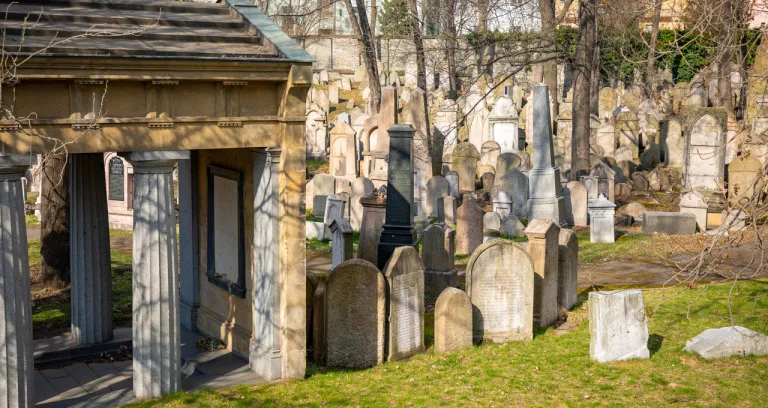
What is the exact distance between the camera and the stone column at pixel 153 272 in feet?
26.6

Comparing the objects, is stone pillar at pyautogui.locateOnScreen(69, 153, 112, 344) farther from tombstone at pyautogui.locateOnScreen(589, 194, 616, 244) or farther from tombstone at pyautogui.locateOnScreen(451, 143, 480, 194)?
tombstone at pyautogui.locateOnScreen(451, 143, 480, 194)

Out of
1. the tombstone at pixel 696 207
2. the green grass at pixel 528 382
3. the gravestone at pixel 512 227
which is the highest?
the tombstone at pixel 696 207

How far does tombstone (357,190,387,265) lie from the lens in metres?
13.2

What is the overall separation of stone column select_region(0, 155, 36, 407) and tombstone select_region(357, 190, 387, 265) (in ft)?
20.8

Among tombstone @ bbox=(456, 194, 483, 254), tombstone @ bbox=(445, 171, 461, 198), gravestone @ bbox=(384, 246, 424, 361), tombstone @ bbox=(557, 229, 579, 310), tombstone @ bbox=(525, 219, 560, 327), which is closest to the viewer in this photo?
gravestone @ bbox=(384, 246, 424, 361)

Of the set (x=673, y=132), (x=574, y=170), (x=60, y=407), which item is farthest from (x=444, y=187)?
(x=60, y=407)

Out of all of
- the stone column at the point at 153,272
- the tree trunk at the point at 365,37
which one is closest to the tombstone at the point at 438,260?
the stone column at the point at 153,272

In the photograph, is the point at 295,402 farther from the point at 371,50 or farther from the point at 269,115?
the point at 371,50

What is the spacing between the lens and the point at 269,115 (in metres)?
8.64

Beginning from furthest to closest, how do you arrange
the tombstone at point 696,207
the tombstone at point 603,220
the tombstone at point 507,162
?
the tombstone at point 507,162 < the tombstone at point 696,207 < the tombstone at point 603,220

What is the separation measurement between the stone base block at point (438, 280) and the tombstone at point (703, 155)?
8523 mm

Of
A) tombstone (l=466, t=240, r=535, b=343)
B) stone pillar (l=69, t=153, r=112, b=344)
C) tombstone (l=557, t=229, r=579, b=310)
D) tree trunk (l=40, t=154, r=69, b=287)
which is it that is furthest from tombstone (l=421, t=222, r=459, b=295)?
tree trunk (l=40, t=154, r=69, b=287)

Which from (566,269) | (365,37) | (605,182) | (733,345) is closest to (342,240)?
(566,269)

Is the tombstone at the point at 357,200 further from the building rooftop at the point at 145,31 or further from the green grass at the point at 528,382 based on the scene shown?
the building rooftop at the point at 145,31
